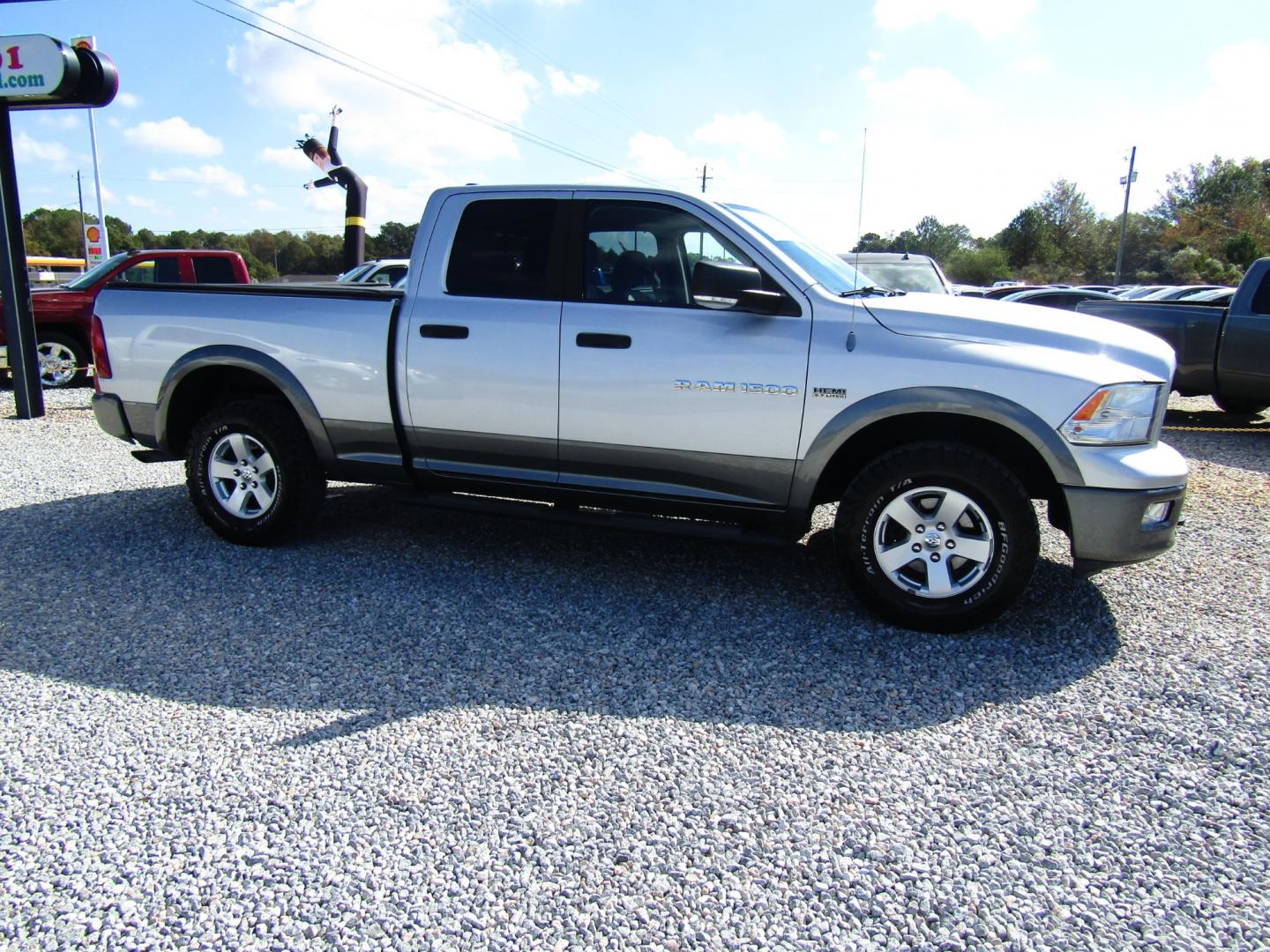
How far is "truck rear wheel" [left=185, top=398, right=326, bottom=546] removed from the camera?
16.4 ft

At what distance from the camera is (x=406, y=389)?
463 centimetres

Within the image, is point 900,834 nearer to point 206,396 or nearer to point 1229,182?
point 206,396

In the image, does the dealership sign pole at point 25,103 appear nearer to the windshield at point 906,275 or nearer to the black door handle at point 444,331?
the black door handle at point 444,331

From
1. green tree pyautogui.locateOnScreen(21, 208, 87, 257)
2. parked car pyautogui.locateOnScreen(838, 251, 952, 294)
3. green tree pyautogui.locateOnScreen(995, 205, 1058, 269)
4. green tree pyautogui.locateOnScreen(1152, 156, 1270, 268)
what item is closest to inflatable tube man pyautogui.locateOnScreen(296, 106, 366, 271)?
parked car pyautogui.locateOnScreen(838, 251, 952, 294)

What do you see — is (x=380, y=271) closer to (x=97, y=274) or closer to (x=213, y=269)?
(x=213, y=269)

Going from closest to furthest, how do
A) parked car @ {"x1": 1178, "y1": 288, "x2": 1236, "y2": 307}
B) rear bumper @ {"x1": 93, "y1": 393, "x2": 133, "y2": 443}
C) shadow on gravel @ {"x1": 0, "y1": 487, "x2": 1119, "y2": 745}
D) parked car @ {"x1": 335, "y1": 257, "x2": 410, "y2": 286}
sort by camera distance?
1. shadow on gravel @ {"x1": 0, "y1": 487, "x2": 1119, "y2": 745}
2. rear bumper @ {"x1": 93, "y1": 393, "x2": 133, "y2": 443}
3. parked car @ {"x1": 1178, "y1": 288, "x2": 1236, "y2": 307}
4. parked car @ {"x1": 335, "y1": 257, "x2": 410, "y2": 286}

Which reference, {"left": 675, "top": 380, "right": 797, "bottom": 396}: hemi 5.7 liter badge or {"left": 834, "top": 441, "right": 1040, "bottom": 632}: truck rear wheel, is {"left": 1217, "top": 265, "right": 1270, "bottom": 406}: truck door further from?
{"left": 675, "top": 380, "right": 797, "bottom": 396}: hemi 5.7 liter badge

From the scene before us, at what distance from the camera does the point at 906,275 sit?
1088cm

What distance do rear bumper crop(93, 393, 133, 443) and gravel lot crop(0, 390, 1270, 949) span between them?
77cm

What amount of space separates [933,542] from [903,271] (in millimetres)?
7823

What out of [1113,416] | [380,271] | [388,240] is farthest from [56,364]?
[388,240]

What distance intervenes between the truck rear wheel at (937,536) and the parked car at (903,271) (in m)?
7.16

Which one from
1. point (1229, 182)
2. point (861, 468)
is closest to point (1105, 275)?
point (1229, 182)

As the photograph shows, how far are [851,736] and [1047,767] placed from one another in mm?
654
